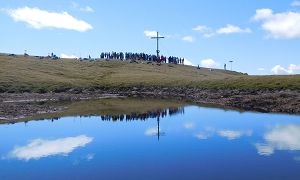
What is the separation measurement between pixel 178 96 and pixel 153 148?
73.6 meters

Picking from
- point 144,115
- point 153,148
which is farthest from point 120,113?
point 153,148

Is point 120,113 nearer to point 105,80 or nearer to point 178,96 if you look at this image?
point 178,96

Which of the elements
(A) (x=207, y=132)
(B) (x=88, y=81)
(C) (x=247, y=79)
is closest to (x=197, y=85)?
(C) (x=247, y=79)

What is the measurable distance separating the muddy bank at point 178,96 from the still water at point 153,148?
8217 mm

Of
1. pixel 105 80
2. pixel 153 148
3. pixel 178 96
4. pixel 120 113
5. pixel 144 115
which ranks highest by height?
pixel 105 80

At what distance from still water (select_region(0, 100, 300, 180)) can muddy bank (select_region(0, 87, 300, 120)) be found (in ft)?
27.0

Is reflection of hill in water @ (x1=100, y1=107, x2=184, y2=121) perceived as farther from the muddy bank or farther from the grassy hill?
the grassy hill

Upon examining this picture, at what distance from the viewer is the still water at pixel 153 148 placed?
29.9 meters

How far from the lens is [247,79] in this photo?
107 m

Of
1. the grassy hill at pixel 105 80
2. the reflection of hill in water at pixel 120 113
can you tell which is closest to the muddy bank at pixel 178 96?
the reflection of hill in water at pixel 120 113

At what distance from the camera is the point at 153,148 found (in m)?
39.1

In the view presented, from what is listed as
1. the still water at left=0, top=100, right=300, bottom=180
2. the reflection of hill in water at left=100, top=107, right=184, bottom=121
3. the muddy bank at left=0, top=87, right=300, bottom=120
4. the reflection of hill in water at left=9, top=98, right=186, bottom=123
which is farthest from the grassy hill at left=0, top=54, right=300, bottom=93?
the still water at left=0, top=100, right=300, bottom=180

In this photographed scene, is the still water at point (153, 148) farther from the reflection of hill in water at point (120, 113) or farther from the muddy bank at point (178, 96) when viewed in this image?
the muddy bank at point (178, 96)

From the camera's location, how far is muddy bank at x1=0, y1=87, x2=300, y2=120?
70.3 meters
